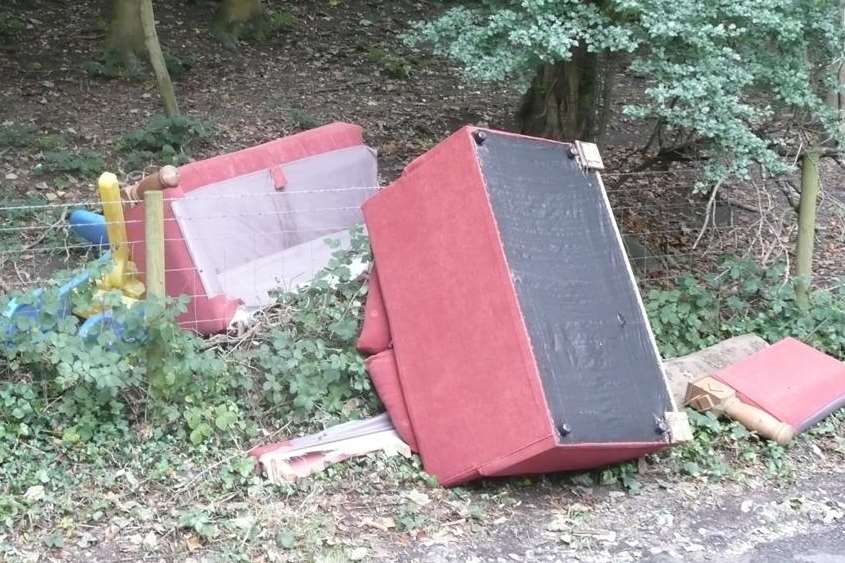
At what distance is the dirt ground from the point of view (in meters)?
4.07

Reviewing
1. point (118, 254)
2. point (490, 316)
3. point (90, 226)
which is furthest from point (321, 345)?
point (90, 226)

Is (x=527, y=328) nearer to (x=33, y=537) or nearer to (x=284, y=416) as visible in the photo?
(x=284, y=416)

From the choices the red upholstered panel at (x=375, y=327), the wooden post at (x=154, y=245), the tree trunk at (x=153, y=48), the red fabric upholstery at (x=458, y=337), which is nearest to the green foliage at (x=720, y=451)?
the red fabric upholstery at (x=458, y=337)

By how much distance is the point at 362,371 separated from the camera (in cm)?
484

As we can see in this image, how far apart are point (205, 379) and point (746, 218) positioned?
14.1ft

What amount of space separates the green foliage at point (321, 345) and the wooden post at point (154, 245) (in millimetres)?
630

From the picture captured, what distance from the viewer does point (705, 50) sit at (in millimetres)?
5223

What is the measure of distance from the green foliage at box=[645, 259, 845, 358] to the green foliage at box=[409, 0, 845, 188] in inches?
32.7

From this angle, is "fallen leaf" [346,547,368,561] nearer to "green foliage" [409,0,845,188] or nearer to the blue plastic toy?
"green foliage" [409,0,845,188]

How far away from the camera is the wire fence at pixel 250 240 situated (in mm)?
5359

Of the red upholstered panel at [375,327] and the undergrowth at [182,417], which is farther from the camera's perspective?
the red upholstered panel at [375,327]

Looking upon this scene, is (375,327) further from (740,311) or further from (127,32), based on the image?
(127,32)

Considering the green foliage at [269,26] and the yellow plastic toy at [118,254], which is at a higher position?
the green foliage at [269,26]

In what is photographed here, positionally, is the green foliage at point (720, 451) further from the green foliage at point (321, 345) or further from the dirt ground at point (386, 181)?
the green foliage at point (321, 345)
